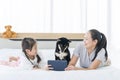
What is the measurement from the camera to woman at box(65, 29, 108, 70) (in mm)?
2264

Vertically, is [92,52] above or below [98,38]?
below

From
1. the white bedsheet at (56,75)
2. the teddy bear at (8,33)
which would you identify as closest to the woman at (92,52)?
the white bedsheet at (56,75)

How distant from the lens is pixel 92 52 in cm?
240

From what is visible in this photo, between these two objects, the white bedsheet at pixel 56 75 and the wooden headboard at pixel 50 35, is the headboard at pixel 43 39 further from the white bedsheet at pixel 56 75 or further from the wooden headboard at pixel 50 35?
the white bedsheet at pixel 56 75

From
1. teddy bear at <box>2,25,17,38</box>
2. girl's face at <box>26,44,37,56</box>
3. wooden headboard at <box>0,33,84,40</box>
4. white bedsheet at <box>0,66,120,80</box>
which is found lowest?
white bedsheet at <box>0,66,120,80</box>

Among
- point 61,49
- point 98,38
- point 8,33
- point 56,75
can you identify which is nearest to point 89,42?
point 98,38

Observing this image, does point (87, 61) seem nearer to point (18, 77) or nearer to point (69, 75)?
point (69, 75)

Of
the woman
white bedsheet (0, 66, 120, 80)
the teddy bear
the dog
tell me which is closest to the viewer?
white bedsheet (0, 66, 120, 80)

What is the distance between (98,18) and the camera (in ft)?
11.5

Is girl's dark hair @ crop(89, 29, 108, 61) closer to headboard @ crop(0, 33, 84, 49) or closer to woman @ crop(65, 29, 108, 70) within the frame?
woman @ crop(65, 29, 108, 70)

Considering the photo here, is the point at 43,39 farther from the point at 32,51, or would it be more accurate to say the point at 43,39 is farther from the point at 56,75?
the point at 56,75

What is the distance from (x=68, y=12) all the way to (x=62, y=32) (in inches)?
9.9

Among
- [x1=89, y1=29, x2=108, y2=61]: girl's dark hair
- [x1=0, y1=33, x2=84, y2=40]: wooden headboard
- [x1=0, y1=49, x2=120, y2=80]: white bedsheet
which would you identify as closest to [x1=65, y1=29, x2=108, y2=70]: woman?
[x1=89, y1=29, x2=108, y2=61]: girl's dark hair

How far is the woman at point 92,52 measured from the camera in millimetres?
2264
